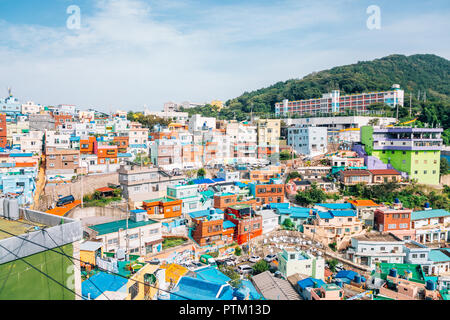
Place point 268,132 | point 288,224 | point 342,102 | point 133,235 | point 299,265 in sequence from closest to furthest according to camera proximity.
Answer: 1. point 299,265
2. point 133,235
3. point 288,224
4. point 268,132
5. point 342,102

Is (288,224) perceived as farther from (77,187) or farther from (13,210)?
(13,210)

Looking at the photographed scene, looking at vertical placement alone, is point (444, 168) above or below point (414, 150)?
below

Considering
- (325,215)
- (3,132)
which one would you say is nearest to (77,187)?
(325,215)

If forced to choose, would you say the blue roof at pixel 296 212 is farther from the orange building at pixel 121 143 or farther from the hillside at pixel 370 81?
the hillside at pixel 370 81

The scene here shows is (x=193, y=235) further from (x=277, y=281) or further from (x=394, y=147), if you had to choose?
(x=394, y=147)

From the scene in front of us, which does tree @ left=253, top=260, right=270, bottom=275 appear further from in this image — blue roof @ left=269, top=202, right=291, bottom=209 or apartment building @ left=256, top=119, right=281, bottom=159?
apartment building @ left=256, top=119, right=281, bottom=159

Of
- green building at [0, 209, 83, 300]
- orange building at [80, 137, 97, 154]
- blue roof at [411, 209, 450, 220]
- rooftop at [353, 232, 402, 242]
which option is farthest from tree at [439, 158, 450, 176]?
green building at [0, 209, 83, 300]
